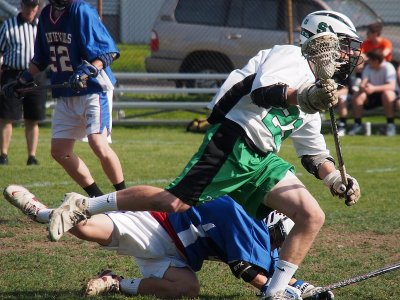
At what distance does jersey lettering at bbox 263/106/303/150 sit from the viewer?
4.86 meters

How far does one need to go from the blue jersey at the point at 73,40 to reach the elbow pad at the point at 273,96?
3062 millimetres

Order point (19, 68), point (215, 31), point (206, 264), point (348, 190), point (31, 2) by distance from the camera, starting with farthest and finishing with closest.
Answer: point (215, 31), point (19, 68), point (31, 2), point (206, 264), point (348, 190)

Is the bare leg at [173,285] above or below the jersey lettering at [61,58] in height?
below

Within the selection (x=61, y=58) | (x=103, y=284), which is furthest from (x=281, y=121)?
(x=61, y=58)

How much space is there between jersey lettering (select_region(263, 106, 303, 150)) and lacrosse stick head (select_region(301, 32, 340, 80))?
0.41 metres

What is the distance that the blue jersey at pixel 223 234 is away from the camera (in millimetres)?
5020

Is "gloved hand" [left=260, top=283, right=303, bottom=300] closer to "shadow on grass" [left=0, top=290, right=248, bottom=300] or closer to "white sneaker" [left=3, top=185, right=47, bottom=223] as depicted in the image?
"shadow on grass" [left=0, top=290, right=248, bottom=300]

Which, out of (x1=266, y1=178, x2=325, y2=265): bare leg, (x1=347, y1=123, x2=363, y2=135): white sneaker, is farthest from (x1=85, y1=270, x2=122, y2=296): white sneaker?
(x1=347, y1=123, x2=363, y2=135): white sneaker

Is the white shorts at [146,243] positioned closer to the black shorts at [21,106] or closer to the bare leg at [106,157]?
the bare leg at [106,157]

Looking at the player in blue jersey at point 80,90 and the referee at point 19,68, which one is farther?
the referee at point 19,68

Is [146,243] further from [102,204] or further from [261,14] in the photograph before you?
[261,14]

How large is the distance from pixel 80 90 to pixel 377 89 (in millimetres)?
7860

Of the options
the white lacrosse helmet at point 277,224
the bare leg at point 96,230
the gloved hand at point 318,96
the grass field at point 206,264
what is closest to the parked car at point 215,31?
the grass field at point 206,264

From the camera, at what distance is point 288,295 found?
15.6 feet
